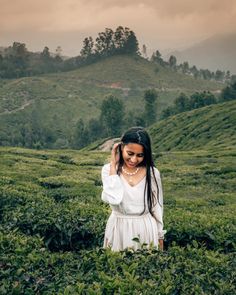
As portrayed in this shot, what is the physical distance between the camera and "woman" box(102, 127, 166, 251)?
7617mm

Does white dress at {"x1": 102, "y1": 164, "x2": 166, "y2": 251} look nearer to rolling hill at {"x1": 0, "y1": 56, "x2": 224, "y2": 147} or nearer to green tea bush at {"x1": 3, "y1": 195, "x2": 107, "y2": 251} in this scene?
green tea bush at {"x1": 3, "y1": 195, "x2": 107, "y2": 251}

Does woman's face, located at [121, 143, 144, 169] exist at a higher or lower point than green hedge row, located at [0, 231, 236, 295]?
higher

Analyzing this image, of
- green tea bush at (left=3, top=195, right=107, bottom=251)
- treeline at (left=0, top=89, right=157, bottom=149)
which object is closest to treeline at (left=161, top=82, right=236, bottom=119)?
treeline at (left=0, top=89, right=157, bottom=149)

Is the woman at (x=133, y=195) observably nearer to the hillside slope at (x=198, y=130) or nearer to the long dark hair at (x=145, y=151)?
the long dark hair at (x=145, y=151)

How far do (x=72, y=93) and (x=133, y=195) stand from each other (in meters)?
165

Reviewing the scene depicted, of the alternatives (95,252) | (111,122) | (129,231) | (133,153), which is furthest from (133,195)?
(111,122)

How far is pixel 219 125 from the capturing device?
5822cm

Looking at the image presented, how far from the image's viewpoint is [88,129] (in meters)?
121

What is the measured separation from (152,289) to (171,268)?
0.91 metres

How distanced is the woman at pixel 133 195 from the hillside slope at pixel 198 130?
39.8 meters

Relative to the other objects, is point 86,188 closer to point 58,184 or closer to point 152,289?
point 58,184

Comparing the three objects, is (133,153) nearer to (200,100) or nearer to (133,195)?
(133,195)

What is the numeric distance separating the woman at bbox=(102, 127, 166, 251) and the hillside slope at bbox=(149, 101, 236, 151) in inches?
1568

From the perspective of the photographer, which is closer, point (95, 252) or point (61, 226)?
point (95, 252)
